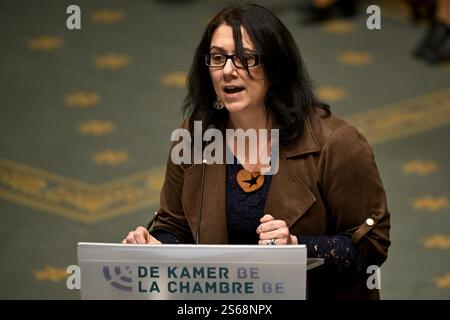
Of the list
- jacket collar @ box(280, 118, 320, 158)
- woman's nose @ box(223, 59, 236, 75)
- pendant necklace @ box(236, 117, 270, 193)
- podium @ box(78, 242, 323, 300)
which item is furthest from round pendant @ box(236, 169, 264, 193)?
podium @ box(78, 242, 323, 300)

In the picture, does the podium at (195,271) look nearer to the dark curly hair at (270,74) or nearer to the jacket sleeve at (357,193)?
the jacket sleeve at (357,193)

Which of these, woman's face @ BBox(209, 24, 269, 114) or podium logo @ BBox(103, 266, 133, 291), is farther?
woman's face @ BBox(209, 24, 269, 114)

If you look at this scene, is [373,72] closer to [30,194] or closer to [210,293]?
[30,194]

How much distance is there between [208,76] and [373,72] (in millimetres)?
4252

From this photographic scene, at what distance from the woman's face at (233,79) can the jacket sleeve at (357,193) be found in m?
0.28

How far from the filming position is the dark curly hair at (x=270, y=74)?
320cm

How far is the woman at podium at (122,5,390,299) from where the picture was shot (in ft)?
10.5

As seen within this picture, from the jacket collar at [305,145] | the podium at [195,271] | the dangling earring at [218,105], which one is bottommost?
the podium at [195,271]

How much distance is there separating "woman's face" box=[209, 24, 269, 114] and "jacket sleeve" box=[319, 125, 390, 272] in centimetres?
28

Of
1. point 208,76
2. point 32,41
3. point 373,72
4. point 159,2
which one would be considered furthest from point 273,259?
point 159,2

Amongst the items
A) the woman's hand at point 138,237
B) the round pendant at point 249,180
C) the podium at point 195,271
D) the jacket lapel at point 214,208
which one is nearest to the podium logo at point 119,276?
the podium at point 195,271

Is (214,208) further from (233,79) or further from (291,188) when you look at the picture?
(233,79)

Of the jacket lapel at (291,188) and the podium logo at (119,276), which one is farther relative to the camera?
the jacket lapel at (291,188)

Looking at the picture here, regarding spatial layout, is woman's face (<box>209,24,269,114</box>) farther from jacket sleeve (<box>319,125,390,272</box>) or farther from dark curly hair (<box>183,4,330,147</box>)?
jacket sleeve (<box>319,125,390,272</box>)
